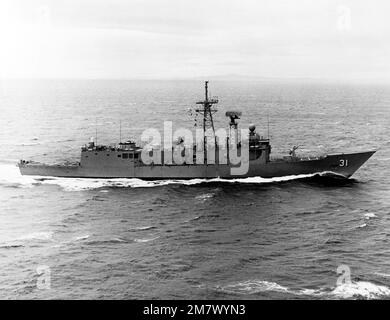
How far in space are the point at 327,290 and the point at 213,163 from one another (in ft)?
95.2

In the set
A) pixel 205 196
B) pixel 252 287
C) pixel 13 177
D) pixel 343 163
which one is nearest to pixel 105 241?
pixel 252 287

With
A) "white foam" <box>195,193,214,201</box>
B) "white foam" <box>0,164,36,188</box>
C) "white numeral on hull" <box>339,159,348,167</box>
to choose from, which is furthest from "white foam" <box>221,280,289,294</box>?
"white foam" <box>0,164,36,188</box>

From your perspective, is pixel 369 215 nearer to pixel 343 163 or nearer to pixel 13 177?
pixel 343 163

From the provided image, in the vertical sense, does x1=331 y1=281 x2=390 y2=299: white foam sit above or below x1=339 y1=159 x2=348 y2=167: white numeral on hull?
below

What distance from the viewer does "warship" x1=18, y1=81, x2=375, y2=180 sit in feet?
178

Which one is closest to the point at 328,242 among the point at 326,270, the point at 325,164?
the point at 326,270

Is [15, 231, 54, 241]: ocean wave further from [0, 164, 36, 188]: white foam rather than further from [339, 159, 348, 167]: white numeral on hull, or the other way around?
[339, 159, 348, 167]: white numeral on hull

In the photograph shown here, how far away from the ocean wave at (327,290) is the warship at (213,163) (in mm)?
27106

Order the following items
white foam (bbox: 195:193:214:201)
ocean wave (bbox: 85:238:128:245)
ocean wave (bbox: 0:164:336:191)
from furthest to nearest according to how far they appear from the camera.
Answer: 1. ocean wave (bbox: 0:164:336:191)
2. white foam (bbox: 195:193:214:201)
3. ocean wave (bbox: 85:238:128:245)

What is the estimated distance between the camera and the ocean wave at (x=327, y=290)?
2636cm

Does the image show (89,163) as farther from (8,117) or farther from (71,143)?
(8,117)

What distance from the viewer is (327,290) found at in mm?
27047

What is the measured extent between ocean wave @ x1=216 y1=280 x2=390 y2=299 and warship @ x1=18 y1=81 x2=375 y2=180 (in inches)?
1067

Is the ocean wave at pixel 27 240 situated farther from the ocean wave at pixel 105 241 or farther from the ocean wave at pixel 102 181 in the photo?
the ocean wave at pixel 102 181
